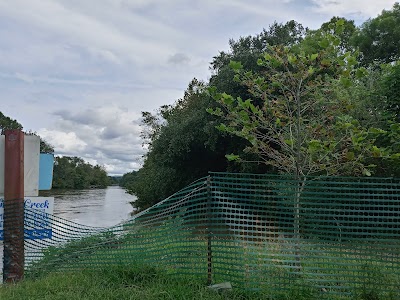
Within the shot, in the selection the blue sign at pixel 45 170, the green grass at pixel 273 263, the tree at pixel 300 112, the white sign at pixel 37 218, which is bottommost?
the green grass at pixel 273 263

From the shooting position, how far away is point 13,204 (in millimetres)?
5043

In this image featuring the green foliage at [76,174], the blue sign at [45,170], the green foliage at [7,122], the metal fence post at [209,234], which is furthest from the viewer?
the green foliage at [76,174]

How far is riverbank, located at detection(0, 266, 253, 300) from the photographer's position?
13.0ft

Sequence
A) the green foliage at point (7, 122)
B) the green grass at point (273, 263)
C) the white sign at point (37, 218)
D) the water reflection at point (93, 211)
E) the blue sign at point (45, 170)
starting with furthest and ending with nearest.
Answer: the green foliage at point (7, 122) < the water reflection at point (93, 211) < the blue sign at point (45, 170) < the white sign at point (37, 218) < the green grass at point (273, 263)

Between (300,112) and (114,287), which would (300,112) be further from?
(114,287)

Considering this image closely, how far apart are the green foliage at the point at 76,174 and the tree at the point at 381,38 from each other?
6291 centimetres

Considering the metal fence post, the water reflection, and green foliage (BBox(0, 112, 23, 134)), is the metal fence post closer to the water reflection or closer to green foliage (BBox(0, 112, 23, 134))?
the water reflection

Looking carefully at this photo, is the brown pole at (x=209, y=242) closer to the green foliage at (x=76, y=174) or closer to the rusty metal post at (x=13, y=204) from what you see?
the rusty metal post at (x=13, y=204)

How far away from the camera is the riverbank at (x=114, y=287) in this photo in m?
3.97

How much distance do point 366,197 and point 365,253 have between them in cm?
57

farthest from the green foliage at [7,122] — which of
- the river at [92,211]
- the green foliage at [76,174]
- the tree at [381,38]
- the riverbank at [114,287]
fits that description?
the riverbank at [114,287]

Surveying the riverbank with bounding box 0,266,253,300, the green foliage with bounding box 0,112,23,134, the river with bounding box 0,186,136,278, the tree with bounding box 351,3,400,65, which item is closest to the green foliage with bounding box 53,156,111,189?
the green foliage with bounding box 0,112,23,134

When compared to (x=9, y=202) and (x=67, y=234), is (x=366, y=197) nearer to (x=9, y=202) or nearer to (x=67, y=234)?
(x=67, y=234)

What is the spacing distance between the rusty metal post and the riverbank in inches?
15.2
